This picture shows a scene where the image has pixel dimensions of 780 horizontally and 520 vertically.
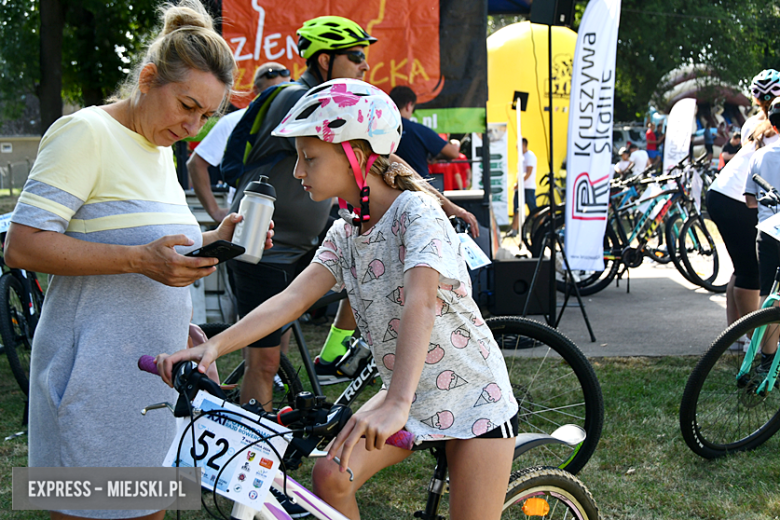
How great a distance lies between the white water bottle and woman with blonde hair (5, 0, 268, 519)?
0.19m

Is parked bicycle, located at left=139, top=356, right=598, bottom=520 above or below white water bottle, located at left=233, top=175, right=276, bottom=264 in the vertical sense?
below

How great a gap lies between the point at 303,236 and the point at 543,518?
1.78 m

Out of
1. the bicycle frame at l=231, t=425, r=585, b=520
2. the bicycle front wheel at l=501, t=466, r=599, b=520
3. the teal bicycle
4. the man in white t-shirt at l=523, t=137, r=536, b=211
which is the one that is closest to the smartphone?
the bicycle frame at l=231, t=425, r=585, b=520

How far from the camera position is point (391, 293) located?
5.93ft

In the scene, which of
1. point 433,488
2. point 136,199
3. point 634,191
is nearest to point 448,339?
point 433,488

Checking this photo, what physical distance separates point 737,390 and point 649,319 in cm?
317

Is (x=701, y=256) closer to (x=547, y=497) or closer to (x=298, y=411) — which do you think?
(x=547, y=497)

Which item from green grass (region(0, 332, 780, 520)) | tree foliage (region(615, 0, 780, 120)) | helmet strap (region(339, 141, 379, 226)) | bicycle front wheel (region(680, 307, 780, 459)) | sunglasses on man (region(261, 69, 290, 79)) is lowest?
green grass (region(0, 332, 780, 520))

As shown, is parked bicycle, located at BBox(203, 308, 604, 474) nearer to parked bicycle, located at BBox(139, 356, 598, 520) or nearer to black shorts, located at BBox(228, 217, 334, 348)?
black shorts, located at BBox(228, 217, 334, 348)

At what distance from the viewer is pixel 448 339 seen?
70.7 inches

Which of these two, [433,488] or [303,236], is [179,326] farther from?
[303,236]

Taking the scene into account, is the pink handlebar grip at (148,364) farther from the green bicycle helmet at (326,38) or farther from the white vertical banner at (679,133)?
the white vertical banner at (679,133)

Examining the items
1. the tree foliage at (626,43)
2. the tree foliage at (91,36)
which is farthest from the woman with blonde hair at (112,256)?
the tree foliage at (91,36)

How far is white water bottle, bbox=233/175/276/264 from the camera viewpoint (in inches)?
81.5
